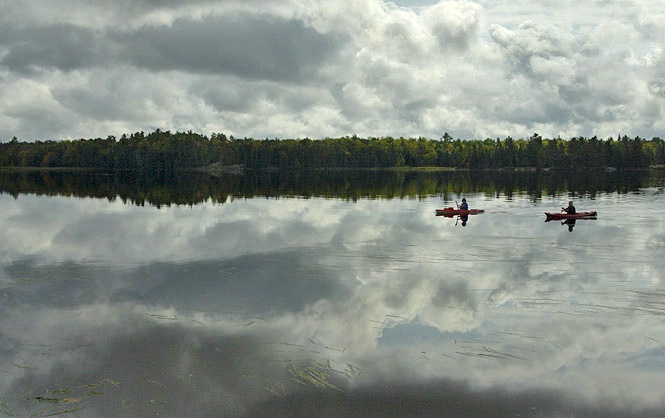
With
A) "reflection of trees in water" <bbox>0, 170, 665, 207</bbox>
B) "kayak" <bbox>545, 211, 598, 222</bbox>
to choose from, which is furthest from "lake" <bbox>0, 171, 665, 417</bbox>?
"reflection of trees in water" <bbox>0, 170, 665, 207</bbox>

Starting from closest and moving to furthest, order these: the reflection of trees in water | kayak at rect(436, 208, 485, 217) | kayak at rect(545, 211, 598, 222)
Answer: kayak at rect(545, 211, 598, 222) → kayak at rect(436, 208, 485, 217) → the reflection of trees in water

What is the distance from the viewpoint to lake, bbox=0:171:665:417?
1487 centimetres

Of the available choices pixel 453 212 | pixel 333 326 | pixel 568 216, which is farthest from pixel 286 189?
pixel 333 326

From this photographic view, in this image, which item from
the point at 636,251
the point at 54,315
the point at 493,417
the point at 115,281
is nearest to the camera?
the point at 493,417

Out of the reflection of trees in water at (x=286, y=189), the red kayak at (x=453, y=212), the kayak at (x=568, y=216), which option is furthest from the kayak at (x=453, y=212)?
the reflection of trees in water at (x=286, y=189)

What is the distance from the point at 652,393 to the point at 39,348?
19934 mm

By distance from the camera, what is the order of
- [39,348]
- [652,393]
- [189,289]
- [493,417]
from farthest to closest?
[189,289]
[39,348]
[652,393]
[493,417]

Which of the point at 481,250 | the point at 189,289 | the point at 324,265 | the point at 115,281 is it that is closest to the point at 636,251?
the point at 481,250

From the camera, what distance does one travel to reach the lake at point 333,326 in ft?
48.8

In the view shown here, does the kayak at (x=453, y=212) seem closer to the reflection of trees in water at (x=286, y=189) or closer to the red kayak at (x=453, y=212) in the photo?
the red kayak at (x=453, y=212)

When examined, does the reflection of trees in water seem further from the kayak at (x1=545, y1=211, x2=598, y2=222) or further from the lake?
the lake

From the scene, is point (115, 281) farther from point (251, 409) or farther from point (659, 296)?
point (659, 296)

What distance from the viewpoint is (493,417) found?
1384 cm

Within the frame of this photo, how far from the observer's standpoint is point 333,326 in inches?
802
